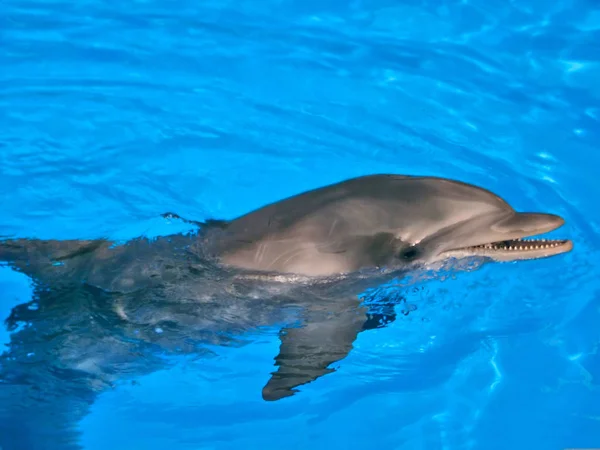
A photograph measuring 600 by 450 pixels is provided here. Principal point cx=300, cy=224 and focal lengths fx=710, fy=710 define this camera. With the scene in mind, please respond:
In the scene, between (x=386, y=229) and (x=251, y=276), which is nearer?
(x=386, y=229)

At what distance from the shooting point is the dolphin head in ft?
18.3

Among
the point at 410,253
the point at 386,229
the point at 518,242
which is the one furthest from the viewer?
the point at 518,242

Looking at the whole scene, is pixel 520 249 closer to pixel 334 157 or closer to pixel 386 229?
pixel 386 229

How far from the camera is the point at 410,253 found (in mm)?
5707

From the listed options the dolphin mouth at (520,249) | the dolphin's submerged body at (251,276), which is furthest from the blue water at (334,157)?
the dolphin mouth at (520,249)

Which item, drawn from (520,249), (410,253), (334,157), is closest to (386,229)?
(410,253)

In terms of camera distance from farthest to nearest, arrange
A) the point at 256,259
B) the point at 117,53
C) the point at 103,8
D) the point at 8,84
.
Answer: the point at 103,8 < the point at 117,53 < the point at 8,84 < the point at 256,259

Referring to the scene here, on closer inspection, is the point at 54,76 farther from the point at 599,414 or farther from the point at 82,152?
the point at 599,414

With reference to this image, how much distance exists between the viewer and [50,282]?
6.04m

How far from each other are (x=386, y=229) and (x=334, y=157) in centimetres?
325

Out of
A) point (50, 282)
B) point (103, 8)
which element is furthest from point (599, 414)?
point (103, 8)

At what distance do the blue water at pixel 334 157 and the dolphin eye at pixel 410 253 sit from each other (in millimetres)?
1018

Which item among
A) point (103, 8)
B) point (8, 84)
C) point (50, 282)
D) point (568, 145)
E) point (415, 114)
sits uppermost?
point (103, 8)

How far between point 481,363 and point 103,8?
25.0ft
